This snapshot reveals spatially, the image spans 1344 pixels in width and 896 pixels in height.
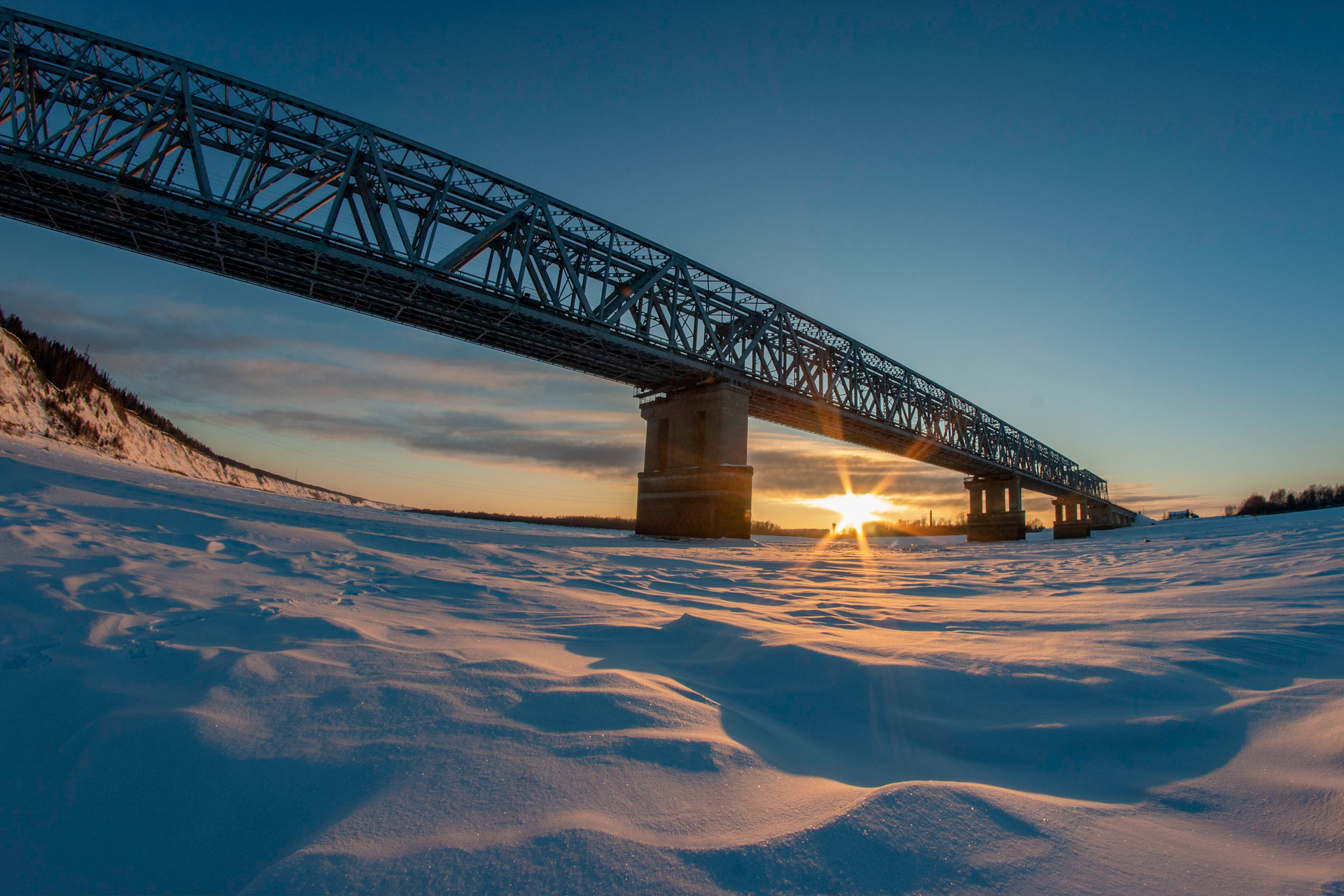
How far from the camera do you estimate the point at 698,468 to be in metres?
24.4

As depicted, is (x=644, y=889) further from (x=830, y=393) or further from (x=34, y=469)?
(x=830, y=393)

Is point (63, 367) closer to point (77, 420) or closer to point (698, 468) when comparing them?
point (77, 420)

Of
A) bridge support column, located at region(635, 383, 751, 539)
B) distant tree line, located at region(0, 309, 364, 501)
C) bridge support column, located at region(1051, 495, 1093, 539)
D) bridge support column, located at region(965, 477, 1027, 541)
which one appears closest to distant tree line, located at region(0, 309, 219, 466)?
distant tree line, located at region(0, 309, 364, 501)

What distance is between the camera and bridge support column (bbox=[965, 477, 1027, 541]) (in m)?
47.7

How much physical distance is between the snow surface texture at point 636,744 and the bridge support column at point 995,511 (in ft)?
165

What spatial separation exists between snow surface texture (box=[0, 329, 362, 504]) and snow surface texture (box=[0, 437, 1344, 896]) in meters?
20.5

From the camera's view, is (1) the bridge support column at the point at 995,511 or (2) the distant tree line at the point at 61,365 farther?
(1) the bridge support column at the point at 995,511

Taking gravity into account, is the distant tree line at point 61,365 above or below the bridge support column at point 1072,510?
above

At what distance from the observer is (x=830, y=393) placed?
105 ft

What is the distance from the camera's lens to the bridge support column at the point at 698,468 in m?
23.4

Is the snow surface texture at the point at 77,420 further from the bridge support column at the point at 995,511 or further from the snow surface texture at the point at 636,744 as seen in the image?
the bridge support column at the point at 995,511

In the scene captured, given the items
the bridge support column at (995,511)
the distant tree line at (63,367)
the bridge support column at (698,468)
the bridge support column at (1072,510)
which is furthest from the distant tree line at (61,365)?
the bridge support column at (1072,510)

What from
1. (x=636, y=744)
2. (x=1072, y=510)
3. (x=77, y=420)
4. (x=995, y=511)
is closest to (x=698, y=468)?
(x=636, y=744)

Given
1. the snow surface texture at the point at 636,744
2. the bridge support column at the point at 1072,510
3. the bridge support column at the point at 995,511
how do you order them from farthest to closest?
1. the bridge support column at the point at 1072,510
2. the bridge support column at the point at 995,511
3. the snow surface texture at the point at 636,744
